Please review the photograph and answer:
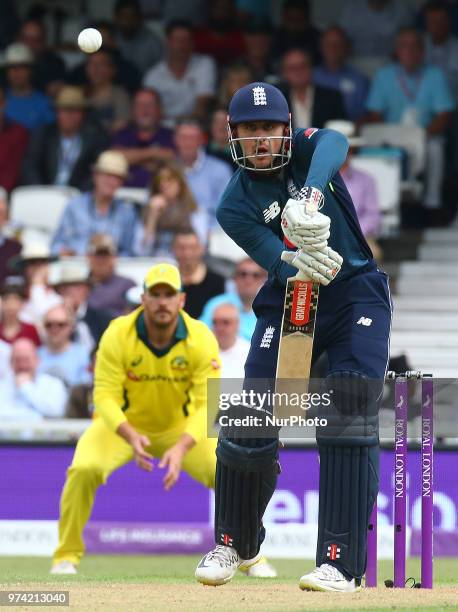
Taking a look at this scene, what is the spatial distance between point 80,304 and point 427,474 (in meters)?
7.34

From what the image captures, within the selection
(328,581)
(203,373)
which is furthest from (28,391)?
(328,581)

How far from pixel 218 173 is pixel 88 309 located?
2.22 m

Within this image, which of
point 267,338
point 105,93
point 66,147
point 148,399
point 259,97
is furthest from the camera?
point 105,93

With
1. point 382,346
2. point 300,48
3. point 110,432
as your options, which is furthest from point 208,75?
point 382,346

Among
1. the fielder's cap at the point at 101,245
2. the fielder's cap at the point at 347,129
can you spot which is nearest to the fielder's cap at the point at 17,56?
the fielder's cap at the point at 101,245

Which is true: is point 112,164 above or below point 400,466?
above

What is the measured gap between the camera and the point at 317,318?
21.5 feet

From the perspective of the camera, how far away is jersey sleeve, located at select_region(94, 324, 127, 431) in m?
9.49

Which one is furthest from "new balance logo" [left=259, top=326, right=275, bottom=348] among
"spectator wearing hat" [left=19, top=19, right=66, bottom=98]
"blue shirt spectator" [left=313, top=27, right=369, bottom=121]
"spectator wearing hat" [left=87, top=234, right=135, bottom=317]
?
"spectator wearing hat" [left=19, top=19, right=66, bottom=98]

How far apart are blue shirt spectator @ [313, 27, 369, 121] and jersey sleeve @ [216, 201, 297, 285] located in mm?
8762

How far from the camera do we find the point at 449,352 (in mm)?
13383

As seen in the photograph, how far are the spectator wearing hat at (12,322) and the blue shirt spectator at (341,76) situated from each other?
4107 mm

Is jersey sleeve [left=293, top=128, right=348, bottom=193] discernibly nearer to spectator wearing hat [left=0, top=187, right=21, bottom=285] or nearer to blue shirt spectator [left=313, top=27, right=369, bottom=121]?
spectator wearing hat [left=0, top=187, right=21, bottom=285]

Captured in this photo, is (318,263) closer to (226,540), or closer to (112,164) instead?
(226,540)
